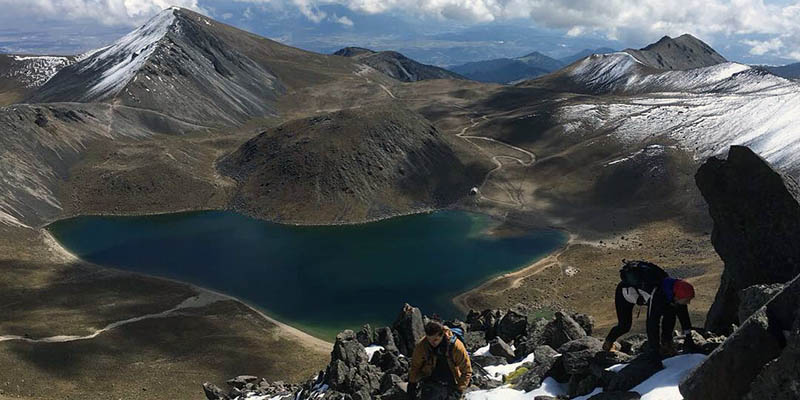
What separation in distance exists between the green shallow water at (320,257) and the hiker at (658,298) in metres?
39.6

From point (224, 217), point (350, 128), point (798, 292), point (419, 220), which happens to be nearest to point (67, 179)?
point (224, 217)

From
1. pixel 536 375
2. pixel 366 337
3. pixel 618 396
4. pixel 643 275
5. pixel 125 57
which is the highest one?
pixel 125 57

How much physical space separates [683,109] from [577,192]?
4061cm

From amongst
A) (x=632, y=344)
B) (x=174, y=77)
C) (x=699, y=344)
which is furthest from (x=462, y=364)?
(x=174, y=77)

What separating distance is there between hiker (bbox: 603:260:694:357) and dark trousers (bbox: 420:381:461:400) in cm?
547

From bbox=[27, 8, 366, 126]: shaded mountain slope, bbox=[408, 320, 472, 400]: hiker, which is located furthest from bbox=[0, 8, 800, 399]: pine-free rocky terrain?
bbox=[408, 320, 472, 400]: hiker

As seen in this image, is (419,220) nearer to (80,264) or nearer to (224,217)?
(224,217)

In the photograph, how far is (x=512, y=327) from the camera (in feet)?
92.0

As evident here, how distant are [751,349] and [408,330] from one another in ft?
66.8

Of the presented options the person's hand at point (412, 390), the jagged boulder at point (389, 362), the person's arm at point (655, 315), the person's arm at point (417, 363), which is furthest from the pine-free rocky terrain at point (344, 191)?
the person's arm at point (417, 363)

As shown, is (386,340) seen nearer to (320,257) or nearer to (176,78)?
(320,257)

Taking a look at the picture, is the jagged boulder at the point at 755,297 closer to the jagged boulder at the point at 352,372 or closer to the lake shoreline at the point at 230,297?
the jagged boulder at the point at 352,372

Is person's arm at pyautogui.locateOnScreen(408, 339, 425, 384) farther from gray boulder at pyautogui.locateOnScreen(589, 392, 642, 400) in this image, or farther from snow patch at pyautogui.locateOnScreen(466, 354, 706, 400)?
gray boulder at pyautogui.locateOnScreen(589, 392, 642, 400)

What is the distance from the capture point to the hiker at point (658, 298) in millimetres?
14305
